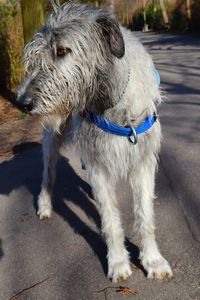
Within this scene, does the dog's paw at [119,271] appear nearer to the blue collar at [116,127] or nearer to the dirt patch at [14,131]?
the blue collar at [116,127]

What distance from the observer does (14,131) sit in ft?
26.9

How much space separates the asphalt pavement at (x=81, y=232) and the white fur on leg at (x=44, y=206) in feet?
0.25

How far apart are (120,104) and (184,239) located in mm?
1271

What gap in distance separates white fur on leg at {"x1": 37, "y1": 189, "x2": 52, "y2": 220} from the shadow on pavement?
122 mm

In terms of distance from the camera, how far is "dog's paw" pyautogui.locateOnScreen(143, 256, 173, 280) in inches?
143

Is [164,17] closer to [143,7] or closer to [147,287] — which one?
[143,7]

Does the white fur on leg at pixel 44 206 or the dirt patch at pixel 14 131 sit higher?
the white fur on leg at pixel 44 206

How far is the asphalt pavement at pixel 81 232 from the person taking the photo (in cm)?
367

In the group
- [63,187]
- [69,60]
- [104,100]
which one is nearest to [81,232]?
[63,187]

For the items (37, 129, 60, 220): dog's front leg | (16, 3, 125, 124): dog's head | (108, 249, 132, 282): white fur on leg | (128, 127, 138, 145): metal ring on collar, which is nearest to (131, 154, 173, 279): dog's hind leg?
(108, 249, 132, 282): white fur on leg

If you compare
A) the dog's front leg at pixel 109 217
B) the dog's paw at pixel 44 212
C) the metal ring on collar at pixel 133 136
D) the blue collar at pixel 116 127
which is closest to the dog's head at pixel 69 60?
the blue collar at pixel 116 127

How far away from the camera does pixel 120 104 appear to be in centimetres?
347

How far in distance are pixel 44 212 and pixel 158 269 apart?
5.45ft

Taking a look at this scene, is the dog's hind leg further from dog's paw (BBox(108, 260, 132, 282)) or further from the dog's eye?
the dog's eye
